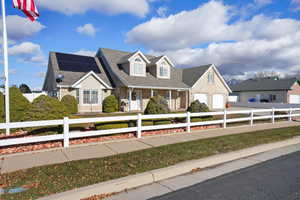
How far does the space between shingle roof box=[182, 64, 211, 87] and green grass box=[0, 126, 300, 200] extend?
59.9 feet

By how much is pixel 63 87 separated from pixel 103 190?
15204 mm

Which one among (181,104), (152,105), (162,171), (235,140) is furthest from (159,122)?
(181,104)

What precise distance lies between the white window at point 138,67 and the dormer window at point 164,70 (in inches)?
91.3

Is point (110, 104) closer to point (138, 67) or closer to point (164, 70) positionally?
point (138, 67)

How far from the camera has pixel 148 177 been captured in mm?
4344

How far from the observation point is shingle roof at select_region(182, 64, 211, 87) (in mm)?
24627

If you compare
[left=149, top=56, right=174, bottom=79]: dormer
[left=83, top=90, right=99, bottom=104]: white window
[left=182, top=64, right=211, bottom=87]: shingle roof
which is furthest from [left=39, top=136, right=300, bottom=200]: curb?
[left=182, top=64, right=211, bottom=87]: shingle roof

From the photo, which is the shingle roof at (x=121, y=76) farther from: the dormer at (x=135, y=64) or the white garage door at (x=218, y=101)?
the white garage door at (x=218, y=101)

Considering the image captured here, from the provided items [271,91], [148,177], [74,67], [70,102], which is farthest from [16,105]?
[271,91]

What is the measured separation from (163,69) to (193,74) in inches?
202

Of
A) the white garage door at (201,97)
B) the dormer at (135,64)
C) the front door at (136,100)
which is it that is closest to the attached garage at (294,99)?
the white garage door at (201,97)

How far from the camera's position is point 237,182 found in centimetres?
433

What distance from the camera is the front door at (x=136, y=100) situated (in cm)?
2058

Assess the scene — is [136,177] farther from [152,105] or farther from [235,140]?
[152,105]
